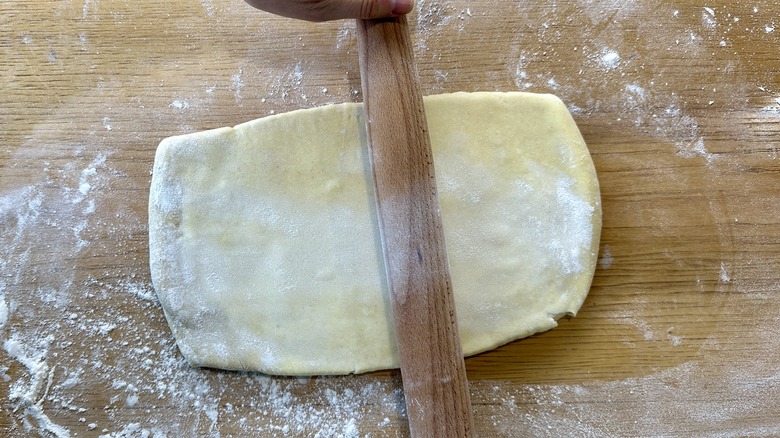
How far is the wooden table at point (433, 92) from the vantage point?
1.35 metres

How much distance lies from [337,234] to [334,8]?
1.85 feet

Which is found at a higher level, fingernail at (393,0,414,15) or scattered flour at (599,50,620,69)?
fingernail at (393,0,414,15)

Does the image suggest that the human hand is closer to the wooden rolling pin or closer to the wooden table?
the wooden rolling pin

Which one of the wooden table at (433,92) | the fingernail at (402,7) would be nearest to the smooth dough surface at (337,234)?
the wooden table at (433,92)

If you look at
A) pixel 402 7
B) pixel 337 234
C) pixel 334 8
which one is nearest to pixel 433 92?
pixel 402 7

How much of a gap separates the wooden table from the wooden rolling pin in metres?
0.20

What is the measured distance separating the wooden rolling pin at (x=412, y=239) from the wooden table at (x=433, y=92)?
20 centimetres

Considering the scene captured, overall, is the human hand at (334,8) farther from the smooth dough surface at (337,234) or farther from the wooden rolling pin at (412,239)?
the smooth dough surface at (337,234)

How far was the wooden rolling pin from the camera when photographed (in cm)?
117

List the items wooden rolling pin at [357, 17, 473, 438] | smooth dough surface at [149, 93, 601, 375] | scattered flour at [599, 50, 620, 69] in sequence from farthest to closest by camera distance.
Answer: scattered flour at [599, 50, 620, 69]
smooth dough surface at [149, 93, 601, 375]
wooden rolling pin at [357, 17, 473, 438]

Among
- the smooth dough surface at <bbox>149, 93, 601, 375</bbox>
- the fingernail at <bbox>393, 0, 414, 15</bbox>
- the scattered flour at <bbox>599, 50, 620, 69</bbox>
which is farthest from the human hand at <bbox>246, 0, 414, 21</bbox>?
the scattered flour at <bbox>599, 50, 620, 69</bbox>

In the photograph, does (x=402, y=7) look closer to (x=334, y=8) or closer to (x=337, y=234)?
(x=334, y=8)

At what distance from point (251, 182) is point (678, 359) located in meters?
1.26

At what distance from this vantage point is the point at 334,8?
120cm
